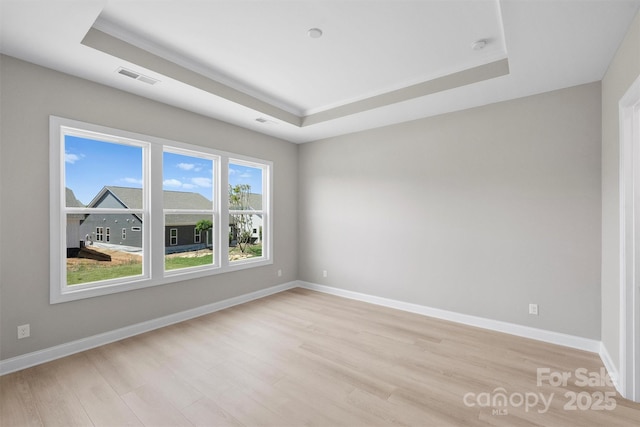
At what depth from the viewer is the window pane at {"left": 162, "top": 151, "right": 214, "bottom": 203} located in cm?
371

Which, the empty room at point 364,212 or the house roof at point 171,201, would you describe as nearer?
the empty room at point 364,212

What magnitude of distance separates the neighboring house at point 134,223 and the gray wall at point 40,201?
0.46 metres

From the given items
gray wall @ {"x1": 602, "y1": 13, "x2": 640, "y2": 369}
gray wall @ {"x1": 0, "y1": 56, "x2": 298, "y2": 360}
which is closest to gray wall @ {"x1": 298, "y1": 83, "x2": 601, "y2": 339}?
gray wall @ {"x1": 602, "y1": 13, "x2": 640, "y2": 369}

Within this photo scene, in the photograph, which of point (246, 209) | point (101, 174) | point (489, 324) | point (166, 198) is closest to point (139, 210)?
point (166, 198)

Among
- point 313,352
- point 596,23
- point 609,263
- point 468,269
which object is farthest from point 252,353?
point 596,23

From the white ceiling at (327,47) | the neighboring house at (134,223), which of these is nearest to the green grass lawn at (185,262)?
the neighboring house at (134,223)

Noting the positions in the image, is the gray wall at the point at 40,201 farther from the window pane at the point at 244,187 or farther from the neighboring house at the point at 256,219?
the neighboring house at the point at 256,219

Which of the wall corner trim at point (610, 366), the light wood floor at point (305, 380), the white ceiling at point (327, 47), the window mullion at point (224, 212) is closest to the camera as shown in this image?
the light wood floor at point (305, 380)

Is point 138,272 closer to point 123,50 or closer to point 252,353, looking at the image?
point 252,353

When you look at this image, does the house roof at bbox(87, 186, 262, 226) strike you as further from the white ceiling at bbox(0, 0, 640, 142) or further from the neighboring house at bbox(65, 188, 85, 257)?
the white ceiling at bbox(0, 0, 640, 142)

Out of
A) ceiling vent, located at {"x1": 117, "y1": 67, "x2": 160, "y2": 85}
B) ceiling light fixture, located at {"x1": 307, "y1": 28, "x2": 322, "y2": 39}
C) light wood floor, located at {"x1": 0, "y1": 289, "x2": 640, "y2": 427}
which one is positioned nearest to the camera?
light wood floor, located at {"x1": 0, "y1": 289, "x2": 640, "y2": 427}

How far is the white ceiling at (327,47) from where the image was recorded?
2.07 metres

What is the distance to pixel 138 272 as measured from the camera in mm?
3434

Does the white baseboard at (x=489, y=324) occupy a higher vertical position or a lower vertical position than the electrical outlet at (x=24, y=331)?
lower
